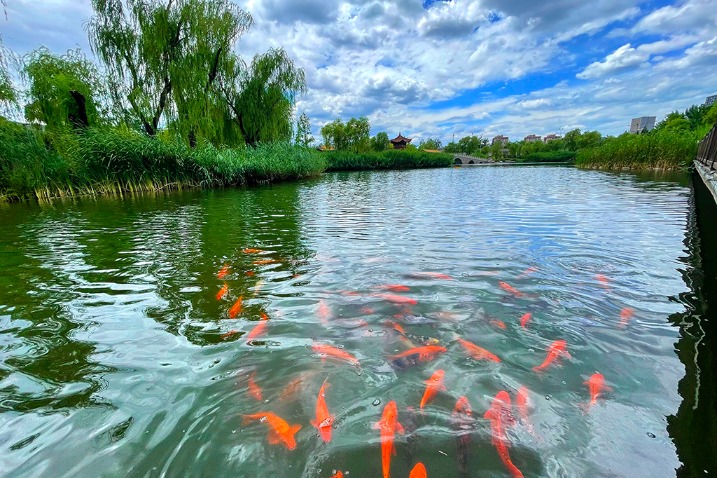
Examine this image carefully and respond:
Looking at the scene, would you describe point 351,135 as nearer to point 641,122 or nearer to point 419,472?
point 419,472

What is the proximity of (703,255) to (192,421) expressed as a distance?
24.0 feet

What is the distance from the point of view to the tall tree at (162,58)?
58.0 feet

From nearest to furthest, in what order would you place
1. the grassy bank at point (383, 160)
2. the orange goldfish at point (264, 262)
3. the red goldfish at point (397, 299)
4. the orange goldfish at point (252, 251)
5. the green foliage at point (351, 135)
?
the red goldfish at point (397, 299), the orange goldfish at point (264, 262), the orange goldfish at point (252, 251), the grassy bank at point (383, 160), the green foliage at point (351, 135)

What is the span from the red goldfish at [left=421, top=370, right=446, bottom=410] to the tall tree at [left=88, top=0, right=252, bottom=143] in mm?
20297

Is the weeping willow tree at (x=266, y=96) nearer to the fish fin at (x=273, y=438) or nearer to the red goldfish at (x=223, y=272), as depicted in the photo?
the red goldfish at (x=223, y=272)

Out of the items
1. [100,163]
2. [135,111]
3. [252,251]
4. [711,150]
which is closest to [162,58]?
[135,111]

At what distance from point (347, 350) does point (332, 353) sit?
133 millimetres

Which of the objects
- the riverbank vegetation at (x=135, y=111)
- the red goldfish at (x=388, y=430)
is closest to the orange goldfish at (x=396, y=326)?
the red goldfish at (x=388, y=430)

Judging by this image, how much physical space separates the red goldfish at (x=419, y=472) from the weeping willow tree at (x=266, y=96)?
2487 centimetres

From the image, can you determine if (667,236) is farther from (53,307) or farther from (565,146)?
(565,146)

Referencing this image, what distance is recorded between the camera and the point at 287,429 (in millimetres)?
2064

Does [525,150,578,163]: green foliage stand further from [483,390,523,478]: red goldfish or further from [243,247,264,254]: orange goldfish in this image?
[483,390,523,478]: red goldfish

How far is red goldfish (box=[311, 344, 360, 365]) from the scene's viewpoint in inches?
110

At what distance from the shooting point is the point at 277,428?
81.8 inches
